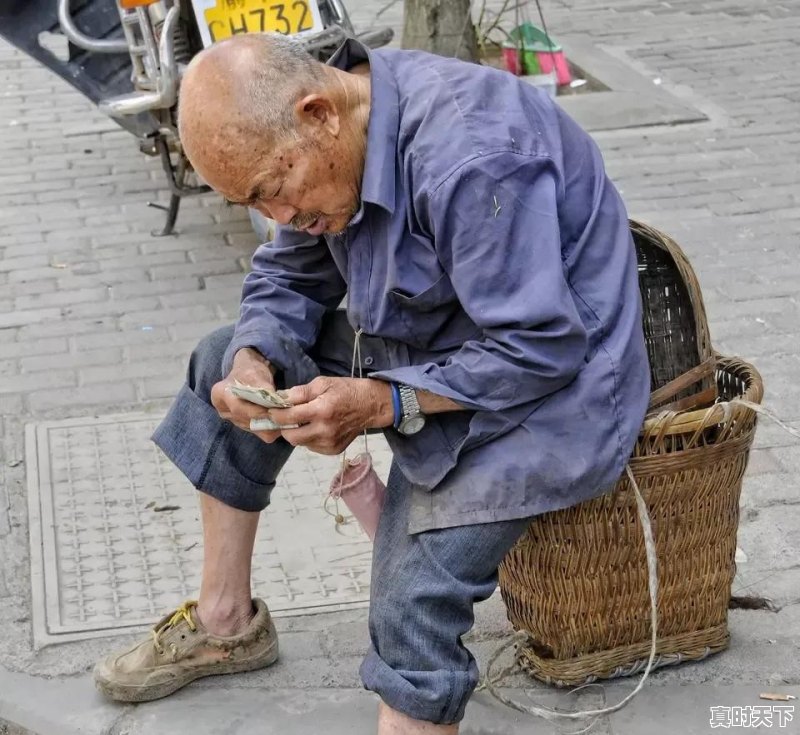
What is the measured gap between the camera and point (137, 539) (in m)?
3.30

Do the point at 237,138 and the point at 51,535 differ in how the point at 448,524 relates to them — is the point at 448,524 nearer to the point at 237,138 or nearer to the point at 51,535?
the point at 237,138

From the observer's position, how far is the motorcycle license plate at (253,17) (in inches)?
189

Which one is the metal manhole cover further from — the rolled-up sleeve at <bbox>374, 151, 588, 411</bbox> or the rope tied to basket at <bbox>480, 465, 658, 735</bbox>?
the rolled-up sleeve at <bbox>374, 151, 588, 411</bbox>

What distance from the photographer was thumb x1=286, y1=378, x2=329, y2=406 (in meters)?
2.29

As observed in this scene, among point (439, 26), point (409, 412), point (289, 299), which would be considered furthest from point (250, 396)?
point (439, 26)

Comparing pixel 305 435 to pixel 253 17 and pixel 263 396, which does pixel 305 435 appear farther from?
pixel 253 17

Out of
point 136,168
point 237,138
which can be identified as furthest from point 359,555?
point 136,168

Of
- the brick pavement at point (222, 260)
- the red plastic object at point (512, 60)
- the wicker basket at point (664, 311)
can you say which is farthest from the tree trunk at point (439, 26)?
the wicker basket at point (664, 311)

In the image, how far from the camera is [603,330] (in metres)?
2.32

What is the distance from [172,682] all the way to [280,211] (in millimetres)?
1026

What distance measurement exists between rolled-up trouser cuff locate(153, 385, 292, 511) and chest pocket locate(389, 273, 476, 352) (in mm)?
415

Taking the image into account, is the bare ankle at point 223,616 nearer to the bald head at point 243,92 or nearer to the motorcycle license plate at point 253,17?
the bald head at point 243,92

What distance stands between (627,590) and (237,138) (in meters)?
1.14

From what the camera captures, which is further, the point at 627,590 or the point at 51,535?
the point at 51,535
